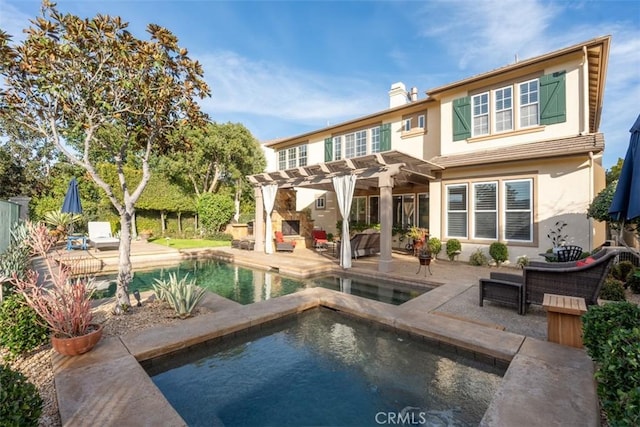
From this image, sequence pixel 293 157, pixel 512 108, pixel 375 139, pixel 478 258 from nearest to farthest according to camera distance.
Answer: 1. pixel 512 108
2. pixel 478 258
3. pixel 375 139
4. pixel 293 157

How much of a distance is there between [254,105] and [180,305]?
14.3 m

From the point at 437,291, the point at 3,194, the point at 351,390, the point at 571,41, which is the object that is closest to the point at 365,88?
the point at 571,41

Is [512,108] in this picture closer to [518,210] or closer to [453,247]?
[518,210]

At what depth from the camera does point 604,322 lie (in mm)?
3074

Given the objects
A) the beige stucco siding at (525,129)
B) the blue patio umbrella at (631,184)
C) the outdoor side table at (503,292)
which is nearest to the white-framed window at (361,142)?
the beige stucco siding at (525,129)

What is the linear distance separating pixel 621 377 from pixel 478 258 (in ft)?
28.0

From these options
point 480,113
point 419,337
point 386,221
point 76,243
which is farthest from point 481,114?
point 76,243

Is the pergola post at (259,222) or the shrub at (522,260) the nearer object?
the shrub at (522,260)

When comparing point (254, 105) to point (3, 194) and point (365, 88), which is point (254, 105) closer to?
point (365, 88)

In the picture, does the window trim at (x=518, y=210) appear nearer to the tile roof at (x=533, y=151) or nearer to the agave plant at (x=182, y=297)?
the tile roof at (x=533, y=151)

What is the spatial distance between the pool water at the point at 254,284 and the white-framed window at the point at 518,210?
14.9ft

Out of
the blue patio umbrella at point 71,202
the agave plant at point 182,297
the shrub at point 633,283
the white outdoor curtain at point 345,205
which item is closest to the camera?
the agave plant at point 182,297

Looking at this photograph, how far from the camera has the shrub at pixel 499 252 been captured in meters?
9.68

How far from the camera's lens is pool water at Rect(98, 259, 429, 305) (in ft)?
24.0
